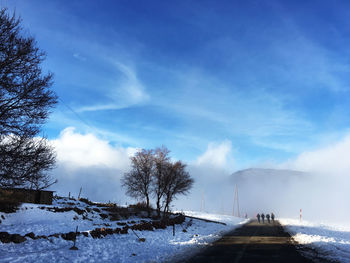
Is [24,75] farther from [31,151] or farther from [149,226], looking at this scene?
[149,226]

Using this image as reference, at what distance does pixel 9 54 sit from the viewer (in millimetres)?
10773

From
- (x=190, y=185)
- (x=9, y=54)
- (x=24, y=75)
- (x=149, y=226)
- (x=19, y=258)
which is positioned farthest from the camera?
(x=190, y=185)

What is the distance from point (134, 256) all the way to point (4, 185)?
6322 mm

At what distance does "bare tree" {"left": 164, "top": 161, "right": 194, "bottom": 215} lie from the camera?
39725mm

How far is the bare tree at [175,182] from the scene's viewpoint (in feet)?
130

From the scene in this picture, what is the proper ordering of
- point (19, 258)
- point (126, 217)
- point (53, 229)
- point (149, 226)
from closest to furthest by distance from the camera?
point (19, 258) < point (53, 229) < point (149, 226) < point (126, 217)

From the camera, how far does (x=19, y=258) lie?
9250 millimetres

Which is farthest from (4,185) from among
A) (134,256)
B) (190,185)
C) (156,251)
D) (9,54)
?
(190,185)

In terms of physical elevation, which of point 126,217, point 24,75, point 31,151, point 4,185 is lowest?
point 126,217

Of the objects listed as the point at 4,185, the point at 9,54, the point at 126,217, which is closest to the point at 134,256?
the point at 4,185

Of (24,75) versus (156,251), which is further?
(156,251)

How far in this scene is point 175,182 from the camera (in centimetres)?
4103

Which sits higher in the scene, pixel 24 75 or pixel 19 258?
pixel 24 75

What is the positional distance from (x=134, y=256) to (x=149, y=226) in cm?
1022
